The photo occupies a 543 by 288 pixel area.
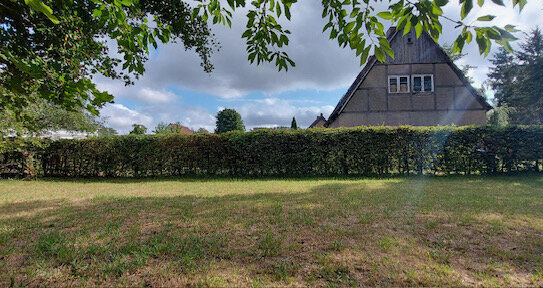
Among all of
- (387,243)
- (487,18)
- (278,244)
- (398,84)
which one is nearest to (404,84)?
(398,84)

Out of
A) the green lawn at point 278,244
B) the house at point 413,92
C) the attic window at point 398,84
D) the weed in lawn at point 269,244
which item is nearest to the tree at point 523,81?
the house at point 413,92

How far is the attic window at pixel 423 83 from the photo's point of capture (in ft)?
51.6

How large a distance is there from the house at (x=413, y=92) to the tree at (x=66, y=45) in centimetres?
1157

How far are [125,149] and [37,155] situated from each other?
436cm

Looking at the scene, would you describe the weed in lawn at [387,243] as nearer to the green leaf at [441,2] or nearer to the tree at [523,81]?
the green leaf at [441,2]

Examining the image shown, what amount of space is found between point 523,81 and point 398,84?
27240 mm

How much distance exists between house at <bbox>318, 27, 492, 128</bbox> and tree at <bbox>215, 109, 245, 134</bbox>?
40316 mm

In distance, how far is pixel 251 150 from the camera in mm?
10844

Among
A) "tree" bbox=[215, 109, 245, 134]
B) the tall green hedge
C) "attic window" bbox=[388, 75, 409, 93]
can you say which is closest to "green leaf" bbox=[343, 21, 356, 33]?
the tall green hedge

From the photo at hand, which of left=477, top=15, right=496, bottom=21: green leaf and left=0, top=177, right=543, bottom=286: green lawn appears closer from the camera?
left=477, top=15, right=496, bottom=21: green leaf

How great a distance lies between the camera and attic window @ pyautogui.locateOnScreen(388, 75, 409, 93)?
15.8m

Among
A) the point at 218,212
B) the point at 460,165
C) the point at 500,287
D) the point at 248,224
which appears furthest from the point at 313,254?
the point at 460,165

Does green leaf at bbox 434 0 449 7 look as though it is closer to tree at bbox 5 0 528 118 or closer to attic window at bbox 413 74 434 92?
tree at bbox 5 0 528 118

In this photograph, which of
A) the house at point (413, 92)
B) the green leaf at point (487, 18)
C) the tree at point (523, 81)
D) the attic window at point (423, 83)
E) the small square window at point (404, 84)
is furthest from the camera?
the tree at point (523, 81)
